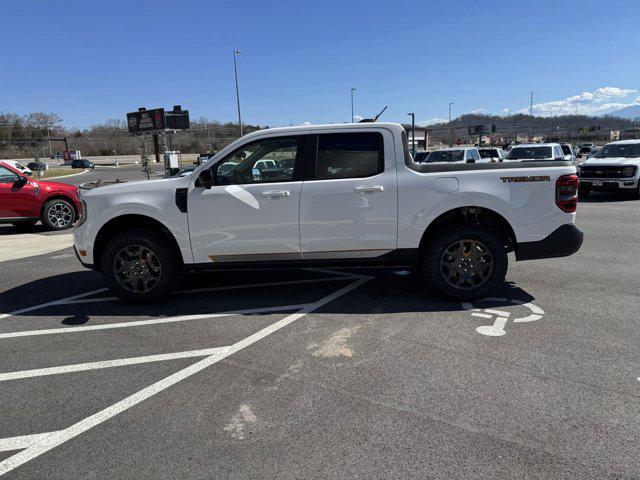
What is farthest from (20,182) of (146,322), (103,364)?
(103,364)

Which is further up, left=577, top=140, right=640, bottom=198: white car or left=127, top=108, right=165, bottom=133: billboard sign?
left=127, top=108, right=165, bottom=133: billboard sign

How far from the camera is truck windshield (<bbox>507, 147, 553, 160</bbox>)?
16.8 m

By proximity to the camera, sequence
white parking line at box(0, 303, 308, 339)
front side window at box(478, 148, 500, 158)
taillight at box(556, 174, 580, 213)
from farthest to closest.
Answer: front side window at box(478, 148, 500, 158), taillight at box(556, 174, 580, 213), white parking line at box(0, 303, 308, 339)

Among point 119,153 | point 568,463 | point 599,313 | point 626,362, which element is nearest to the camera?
point 568,463

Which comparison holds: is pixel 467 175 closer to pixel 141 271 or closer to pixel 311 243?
pixel 311 243

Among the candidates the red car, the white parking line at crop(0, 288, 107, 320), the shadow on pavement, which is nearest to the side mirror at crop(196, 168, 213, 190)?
the shadow on pavement

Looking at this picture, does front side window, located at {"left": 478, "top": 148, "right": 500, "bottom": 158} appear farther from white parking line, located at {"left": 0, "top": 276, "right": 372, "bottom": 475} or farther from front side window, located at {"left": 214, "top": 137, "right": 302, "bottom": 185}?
white parking line, located at {"left": 0, "top": 276, "right": 372, "bottom": 475}

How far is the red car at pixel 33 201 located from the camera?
409 inches

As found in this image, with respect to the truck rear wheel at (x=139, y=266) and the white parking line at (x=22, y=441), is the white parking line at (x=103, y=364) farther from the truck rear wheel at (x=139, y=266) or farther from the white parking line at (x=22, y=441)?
the truck rear wheel at (x=139, y=266)

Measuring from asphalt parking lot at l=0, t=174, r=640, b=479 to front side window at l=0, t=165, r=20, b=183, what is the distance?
6144mm

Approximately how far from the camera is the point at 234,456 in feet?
8.47

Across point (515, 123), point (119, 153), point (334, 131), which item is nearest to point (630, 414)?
point (334, 131)

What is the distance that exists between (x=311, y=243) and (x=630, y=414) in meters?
3.06

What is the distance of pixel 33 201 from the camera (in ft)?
35.1
